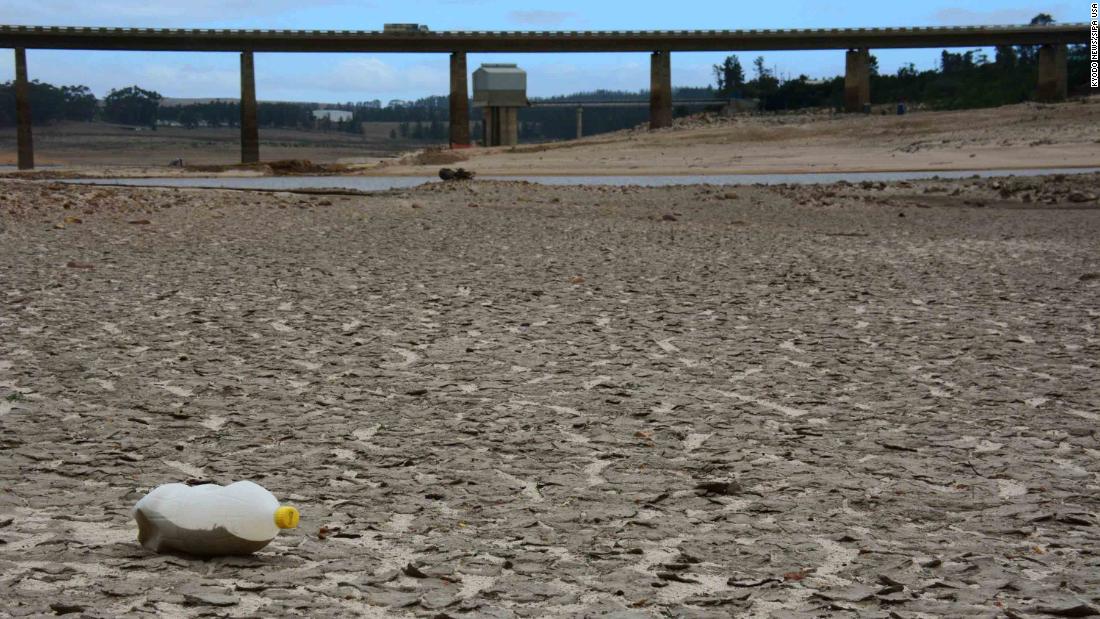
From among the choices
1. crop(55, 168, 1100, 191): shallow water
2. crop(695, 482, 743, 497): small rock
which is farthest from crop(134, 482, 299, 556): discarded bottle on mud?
crop(55, 168, 1100, 191): shallow water

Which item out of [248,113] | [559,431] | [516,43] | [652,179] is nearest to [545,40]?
[516,43]

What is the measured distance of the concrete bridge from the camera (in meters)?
60.8

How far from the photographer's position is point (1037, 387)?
6344 millimetres

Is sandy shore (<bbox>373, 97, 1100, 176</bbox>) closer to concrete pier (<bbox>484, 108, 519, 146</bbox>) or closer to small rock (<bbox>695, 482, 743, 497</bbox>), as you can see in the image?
concrete pier (<bbox>484, 108, 519, 146</bbox>)

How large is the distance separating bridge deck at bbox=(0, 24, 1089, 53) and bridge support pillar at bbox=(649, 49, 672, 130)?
950 mm

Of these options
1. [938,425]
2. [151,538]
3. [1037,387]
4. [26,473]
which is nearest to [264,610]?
[151,538]

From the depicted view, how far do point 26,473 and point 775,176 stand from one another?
105ft

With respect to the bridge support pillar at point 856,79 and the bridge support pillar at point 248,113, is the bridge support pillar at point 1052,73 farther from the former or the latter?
the bridge support pillar at point 248,113

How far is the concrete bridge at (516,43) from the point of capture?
6075cm

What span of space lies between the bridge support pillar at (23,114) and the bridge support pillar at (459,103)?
826 inches

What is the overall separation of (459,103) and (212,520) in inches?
2394

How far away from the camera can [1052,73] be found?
197 feet

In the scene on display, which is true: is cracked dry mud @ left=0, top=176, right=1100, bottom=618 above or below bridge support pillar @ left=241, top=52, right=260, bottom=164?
below

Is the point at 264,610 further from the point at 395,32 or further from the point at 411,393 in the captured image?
the point at 395,32
